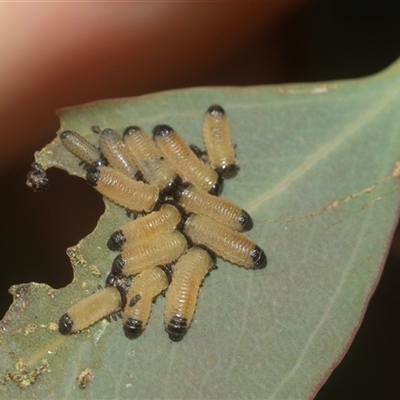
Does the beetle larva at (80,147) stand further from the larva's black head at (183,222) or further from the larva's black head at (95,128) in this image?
the larva's black head at (183,222)

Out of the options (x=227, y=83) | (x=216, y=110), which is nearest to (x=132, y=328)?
(x=216, y=110)

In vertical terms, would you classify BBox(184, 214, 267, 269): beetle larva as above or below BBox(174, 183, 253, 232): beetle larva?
below

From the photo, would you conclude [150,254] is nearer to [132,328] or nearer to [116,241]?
[116,241]

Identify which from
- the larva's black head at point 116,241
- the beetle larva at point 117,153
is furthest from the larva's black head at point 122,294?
the beetle larva at point 117,153

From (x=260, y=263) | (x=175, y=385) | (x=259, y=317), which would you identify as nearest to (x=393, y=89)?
(x=260, y=263)

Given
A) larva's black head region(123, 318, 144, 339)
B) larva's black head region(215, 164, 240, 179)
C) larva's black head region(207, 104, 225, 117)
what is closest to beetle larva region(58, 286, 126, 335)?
larva's black head region(123, 318, 144, 339)

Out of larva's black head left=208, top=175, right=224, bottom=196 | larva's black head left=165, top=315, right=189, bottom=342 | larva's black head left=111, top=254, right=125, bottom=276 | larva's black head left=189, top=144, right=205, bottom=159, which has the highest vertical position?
larva's black head left=189, top=144, right=205, bottom=159

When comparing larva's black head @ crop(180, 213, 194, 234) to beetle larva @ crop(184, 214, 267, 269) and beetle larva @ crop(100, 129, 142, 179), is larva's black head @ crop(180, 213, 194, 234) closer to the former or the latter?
beetle larva @ crop(184, 214, 267, 269)
